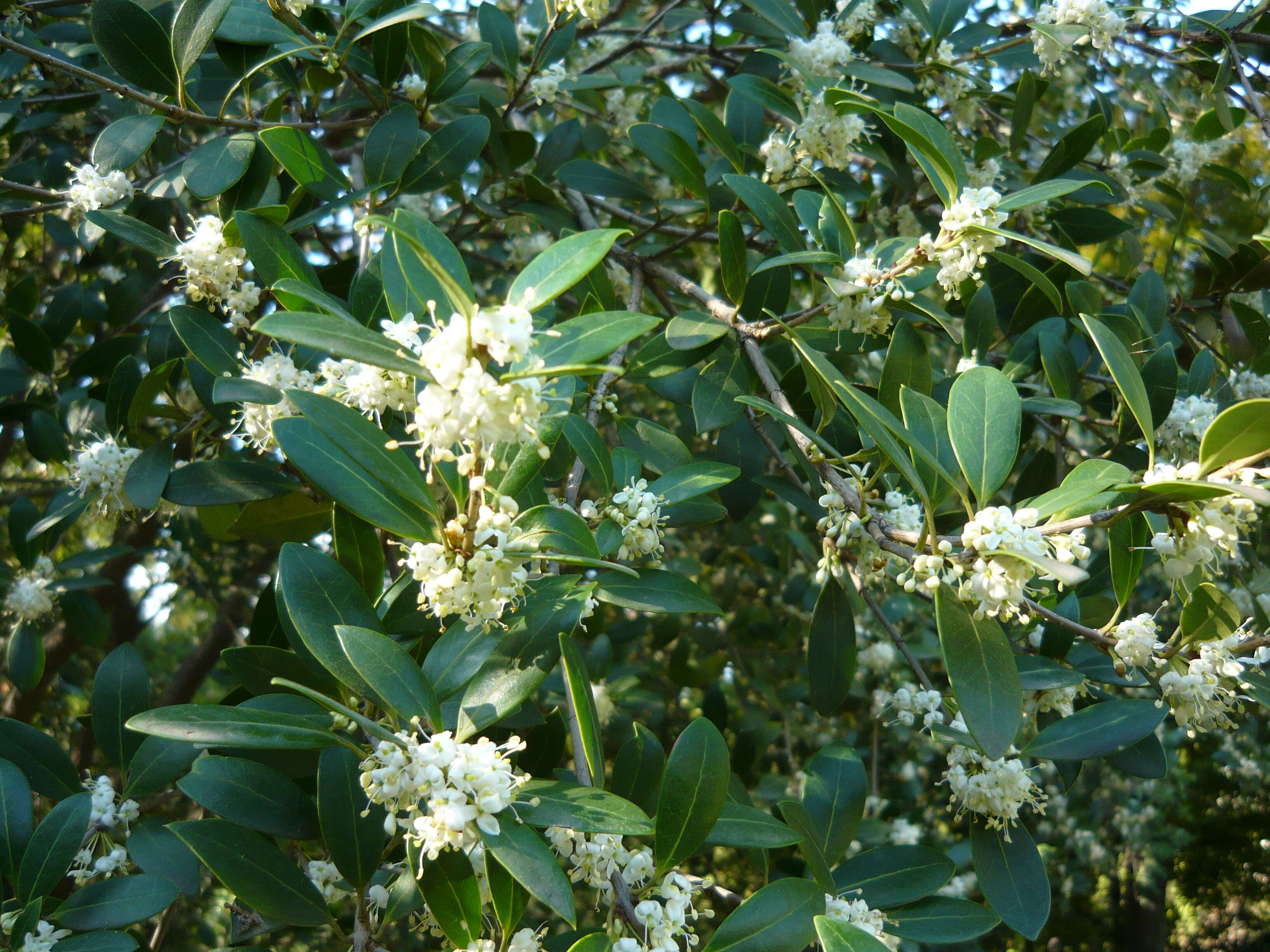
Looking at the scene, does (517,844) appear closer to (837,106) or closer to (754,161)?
(837,106)

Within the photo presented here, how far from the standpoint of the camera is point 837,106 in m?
1.81

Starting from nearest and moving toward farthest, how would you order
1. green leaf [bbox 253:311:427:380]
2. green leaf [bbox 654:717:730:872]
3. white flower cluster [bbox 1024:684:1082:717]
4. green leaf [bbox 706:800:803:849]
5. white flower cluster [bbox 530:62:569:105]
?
1. green leaf [bbox 253:311:427:380]
2. green leaf [bbox 654:717:730:872]
3. green leaf [bbox 706:800:803:849]
4. white flower cluster [bbox 1024:684:1082:717]
5. white flower cluster [bbox 530:62:569:105]

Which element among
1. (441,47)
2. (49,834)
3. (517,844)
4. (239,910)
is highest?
(441,47)

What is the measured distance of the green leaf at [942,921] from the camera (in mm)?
1459

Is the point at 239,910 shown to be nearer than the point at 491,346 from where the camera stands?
No

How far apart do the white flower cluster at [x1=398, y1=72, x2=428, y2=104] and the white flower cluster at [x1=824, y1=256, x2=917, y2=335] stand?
3.80ft

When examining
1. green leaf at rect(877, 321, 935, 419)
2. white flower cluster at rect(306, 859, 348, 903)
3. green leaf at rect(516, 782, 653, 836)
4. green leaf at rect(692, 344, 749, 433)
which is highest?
green leaf at rect(877, 321, 935, 419)

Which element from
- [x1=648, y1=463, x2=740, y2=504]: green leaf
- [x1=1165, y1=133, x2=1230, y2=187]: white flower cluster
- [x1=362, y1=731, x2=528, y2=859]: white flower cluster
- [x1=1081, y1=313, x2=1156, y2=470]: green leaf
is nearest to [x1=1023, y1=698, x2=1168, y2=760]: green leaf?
[x1=1081, y1=313, x2=1156, y2=470]: green leaf

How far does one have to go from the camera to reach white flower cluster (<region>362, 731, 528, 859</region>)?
1060 millimetres

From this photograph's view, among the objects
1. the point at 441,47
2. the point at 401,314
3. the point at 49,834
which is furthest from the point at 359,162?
the point at 49,834

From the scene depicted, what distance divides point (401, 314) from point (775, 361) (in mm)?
1280

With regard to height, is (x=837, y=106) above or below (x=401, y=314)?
above

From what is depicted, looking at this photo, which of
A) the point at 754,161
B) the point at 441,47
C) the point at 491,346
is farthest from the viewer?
the point at 754,161

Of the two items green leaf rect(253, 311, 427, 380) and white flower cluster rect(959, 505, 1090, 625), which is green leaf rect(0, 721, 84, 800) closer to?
green leaf rect(253, 311, 427, 380)
